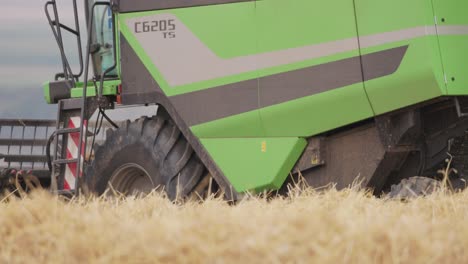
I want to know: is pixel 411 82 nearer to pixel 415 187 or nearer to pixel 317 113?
pixel 415 187

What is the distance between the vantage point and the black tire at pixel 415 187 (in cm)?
655

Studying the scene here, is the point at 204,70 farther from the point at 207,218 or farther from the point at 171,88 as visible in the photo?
the point at 207,218

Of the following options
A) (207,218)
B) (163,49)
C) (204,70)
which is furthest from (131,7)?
(207,218)

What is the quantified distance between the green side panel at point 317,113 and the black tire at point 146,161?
39.2 inches

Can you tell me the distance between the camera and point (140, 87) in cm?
841

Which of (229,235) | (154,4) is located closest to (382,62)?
(154,4)

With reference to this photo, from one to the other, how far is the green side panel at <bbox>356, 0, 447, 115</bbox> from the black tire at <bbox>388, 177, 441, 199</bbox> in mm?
542

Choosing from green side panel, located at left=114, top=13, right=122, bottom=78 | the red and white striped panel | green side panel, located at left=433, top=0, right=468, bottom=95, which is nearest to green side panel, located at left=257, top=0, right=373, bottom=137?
green side panel, located at left=433, top=0, right=468, bottom=95

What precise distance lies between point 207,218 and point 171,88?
3.92 m

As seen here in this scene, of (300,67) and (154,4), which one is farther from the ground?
(154,4)

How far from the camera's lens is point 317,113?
7.14 m

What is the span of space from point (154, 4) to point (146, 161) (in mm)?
1402

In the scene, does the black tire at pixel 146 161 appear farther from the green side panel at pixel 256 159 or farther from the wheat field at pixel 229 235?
the wheat field at pixel 229 235

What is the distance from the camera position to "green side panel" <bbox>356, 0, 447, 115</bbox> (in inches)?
252
